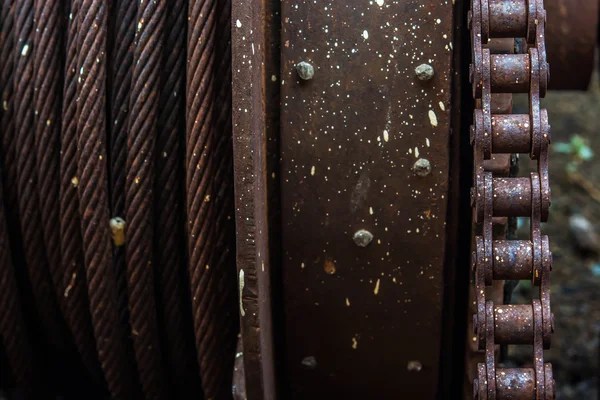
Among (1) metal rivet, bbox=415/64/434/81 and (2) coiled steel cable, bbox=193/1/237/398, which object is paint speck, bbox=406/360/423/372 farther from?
(1) metal rivet, bbox=415/64/434/81

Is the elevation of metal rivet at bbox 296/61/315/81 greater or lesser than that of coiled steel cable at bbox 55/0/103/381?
greater

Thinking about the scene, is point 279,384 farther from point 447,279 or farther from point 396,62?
point 396,62

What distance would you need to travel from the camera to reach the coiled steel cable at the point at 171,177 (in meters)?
2.07

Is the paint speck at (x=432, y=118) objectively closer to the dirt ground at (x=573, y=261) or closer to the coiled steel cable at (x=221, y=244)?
the coiled steel cable at (x=221, y=244)

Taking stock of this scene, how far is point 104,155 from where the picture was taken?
2078 mm

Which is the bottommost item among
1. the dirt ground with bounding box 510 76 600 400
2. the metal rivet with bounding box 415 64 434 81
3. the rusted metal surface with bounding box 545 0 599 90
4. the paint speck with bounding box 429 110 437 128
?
the dirt ground with bounding box 510 76 600 400

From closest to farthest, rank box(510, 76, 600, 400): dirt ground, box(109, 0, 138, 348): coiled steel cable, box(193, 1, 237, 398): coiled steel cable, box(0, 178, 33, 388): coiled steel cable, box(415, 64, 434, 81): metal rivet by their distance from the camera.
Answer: box(415, 64, 434, 81): metal rivet
box(193, 1, 237, 398): coiled steel cable
box(109, 0, 138, 348): coiled steel cable
box(0, 178, 33, 388): coiled steel cable
box(510, 76, 600, 400): dirt ground

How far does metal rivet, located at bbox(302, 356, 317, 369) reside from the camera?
6.70 feet

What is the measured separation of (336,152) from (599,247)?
2.98 metres

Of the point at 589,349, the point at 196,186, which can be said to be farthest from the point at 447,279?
the point at 589,349

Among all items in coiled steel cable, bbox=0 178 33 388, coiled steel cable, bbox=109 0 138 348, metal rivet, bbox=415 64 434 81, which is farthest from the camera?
coiled steel cable, bbox=0 178 33 388

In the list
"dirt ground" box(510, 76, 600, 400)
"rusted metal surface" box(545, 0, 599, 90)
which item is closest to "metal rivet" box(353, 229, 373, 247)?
"rusted metal surface" box(545, 0, 599, 90)

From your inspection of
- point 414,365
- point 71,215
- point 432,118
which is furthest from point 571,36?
point 71,215

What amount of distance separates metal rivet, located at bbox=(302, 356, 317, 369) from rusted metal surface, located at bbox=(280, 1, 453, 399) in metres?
0.07
